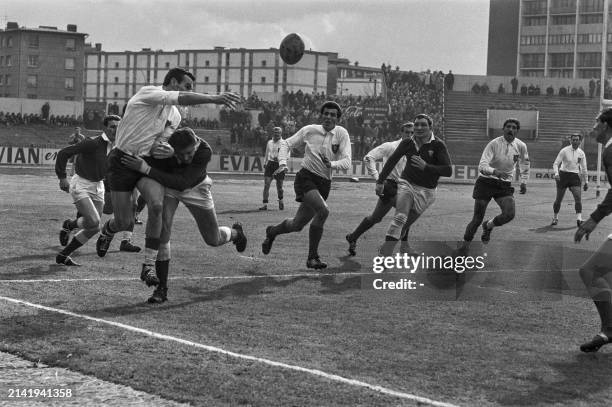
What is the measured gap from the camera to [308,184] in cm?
1197

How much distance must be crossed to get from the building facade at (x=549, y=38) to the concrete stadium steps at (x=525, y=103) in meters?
39.8

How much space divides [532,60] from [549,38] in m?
3.11

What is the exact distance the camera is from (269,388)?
6016mm

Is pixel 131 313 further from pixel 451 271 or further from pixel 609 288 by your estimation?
pixel 451 271

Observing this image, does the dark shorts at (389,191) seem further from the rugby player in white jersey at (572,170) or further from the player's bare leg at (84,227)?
the rugby player in white jersey at (572,170)

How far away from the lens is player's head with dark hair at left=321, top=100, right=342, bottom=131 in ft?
39.6

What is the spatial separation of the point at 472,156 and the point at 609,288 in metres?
52.5

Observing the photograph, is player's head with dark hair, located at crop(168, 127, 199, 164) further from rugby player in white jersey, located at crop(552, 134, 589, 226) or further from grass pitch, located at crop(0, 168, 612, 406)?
rugby player in white jersey, located at crop(552, 134, 589, 226)

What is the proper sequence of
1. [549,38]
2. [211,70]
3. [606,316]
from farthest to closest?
1. [549,38]
2. [211,70]
3. [606,316]

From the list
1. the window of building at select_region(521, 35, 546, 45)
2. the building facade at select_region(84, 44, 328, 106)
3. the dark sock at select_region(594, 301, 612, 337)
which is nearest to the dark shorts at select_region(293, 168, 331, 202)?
the dark sock at select_region(594, 301, 612, 337)

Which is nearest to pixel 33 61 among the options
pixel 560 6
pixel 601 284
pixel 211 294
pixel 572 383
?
pixel 560 6

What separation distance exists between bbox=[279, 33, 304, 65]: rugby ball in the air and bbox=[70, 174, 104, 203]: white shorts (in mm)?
30122

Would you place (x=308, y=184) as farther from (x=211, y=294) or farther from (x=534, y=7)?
(x=534, y=7)

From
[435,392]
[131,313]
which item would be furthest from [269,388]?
[131,313]
